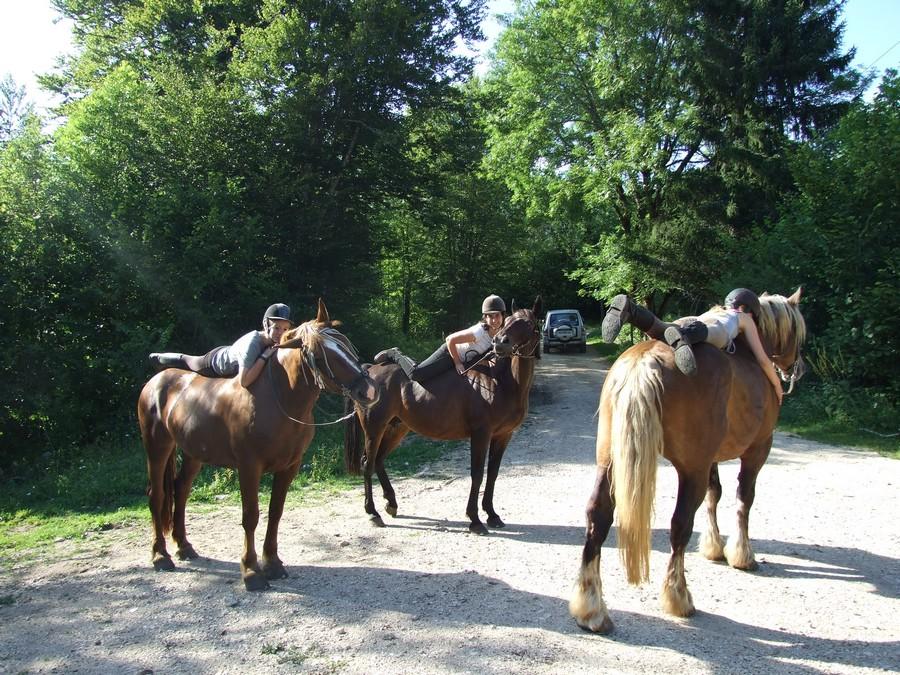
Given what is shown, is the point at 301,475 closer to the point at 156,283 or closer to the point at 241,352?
the point at 241,352

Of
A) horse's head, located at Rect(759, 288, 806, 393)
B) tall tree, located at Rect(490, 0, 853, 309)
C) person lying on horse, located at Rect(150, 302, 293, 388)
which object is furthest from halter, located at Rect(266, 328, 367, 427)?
tall tree, located at Rect(490, 0, 853, 309)

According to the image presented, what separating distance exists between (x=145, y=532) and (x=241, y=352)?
9.09ft

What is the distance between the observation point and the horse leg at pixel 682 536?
13.3 feet

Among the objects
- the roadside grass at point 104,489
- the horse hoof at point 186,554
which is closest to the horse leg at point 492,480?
the roadside grass at point 104,489

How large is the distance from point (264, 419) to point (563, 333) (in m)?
23.9

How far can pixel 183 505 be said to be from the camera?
18.1 ft

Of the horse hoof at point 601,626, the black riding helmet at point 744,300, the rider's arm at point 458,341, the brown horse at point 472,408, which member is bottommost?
the horse hoof at point 601,626

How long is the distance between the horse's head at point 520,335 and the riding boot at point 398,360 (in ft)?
4.05

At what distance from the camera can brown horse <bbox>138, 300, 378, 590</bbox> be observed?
15.1ft

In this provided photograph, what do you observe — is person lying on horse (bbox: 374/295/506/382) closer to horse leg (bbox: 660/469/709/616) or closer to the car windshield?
horse leg (bbox: 660/469/709/616)

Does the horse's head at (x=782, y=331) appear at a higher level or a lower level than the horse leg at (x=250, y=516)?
higher

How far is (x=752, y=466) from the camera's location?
201 inches

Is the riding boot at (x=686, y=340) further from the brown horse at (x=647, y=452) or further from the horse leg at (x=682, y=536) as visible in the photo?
the horse leg at (x=682, y=536)

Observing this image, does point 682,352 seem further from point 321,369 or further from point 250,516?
point 250,516
